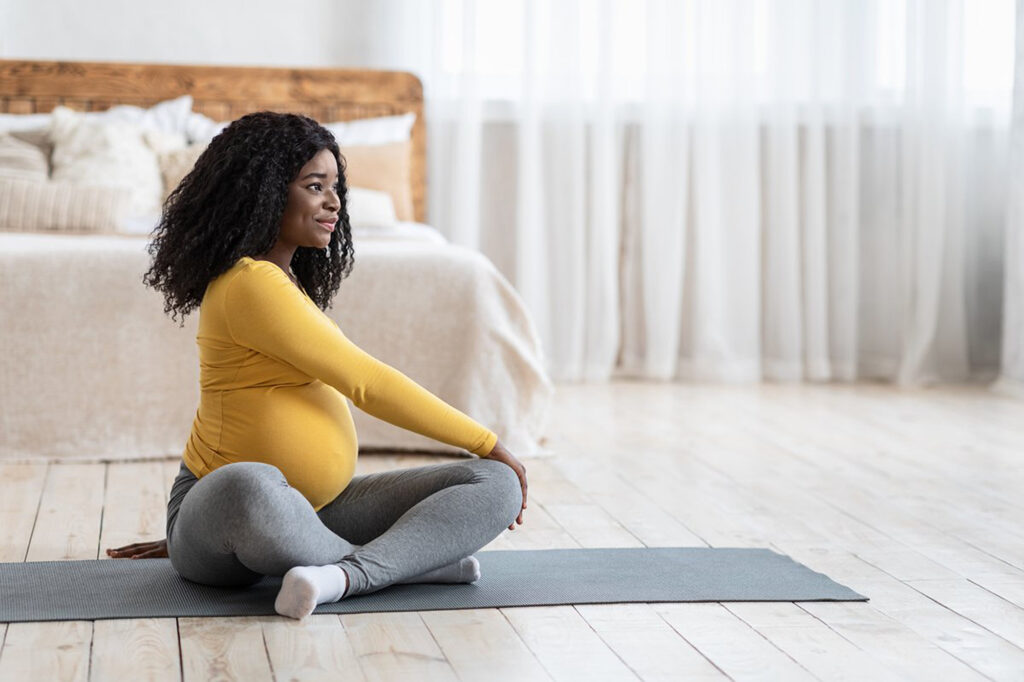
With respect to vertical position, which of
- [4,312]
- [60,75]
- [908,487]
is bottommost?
[908,487]

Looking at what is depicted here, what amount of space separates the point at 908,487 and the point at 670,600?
45.2 inches

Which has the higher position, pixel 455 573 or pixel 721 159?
pixel 721 159

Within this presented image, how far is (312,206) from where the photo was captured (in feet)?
6.51

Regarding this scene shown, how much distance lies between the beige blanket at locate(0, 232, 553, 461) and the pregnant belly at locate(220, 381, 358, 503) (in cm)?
117

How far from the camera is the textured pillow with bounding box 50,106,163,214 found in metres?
3.88

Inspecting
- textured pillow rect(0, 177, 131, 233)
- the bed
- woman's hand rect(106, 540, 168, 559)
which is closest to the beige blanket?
the bed

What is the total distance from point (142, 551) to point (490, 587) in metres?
0.60

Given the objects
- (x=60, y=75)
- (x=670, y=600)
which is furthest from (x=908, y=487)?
(x=60, y=75)

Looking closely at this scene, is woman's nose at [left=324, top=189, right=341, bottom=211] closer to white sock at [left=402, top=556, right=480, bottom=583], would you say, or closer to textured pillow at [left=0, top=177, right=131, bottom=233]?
white sock at [left=402, top=556, right=480, bottom=583]

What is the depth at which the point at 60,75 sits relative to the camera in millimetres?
4430

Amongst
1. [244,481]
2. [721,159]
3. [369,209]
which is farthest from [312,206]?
[721,159]

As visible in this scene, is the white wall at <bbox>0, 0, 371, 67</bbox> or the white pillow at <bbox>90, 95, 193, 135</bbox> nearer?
the white pillow at <bbox>90, 95, 193, 135</bbox>

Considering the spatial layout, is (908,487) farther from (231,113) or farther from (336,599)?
(231,113)

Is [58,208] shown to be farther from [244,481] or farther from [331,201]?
[244,481]
